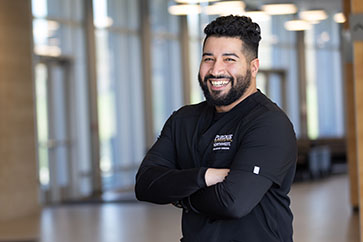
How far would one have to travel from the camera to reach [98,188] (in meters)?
14.3

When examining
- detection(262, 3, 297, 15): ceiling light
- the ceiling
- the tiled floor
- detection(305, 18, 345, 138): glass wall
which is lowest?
the tiled floor

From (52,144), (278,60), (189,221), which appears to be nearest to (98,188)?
(52,144)

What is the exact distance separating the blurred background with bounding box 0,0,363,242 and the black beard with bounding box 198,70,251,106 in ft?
10.3

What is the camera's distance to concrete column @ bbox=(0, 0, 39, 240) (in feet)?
36.2

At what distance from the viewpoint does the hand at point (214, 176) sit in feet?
8.06

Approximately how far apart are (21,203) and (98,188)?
10.2ft

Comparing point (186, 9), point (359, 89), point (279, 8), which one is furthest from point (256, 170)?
point (279, 8)

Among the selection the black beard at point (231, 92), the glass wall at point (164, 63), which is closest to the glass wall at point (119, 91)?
the glass wall at point (164, 63)

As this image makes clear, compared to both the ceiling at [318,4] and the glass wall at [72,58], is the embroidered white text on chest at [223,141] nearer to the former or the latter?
the glass wall at [72,58]

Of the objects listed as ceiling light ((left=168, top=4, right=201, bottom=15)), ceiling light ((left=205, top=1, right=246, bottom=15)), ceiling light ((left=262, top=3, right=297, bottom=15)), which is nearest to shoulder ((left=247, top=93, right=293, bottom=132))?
ceiling light ((left=205, top=1, right=246, bottom=15))

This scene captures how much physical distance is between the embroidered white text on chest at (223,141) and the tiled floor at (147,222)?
18.1 ft

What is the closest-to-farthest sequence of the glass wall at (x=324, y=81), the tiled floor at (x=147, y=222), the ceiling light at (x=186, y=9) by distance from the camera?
1. the tiled floor at (x=147, y=222)
2. the ceiling light at (x=186, y=9)
3. the glass wall at (x=324, y=81)

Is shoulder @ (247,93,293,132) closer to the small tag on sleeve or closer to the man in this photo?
the man

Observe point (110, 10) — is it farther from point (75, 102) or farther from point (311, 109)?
point (311, 109)
